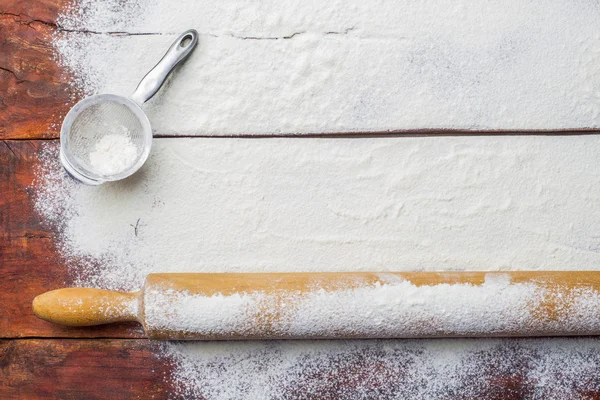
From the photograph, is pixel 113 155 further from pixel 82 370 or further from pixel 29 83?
pixel 82 370

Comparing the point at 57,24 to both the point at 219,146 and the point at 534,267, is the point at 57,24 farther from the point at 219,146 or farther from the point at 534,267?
the point at 534,267

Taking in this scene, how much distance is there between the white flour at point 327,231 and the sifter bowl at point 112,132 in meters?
0.03

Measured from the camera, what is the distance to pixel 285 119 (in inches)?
32.5

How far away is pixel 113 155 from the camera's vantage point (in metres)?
0.79

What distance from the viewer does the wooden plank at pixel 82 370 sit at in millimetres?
811

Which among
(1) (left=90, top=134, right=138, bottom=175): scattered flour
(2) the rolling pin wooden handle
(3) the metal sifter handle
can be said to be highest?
(3) the metal sifter handle

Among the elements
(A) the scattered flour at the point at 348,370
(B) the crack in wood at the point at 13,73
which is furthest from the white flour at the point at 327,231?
(B) the crack in wood at the point at 13,73

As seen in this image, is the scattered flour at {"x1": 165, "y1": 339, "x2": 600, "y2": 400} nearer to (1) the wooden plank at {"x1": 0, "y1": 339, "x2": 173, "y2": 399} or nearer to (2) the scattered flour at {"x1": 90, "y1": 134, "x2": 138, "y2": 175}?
(1) the wooden plank at {"x1": 0, "y1": 339, "x2": 173, "y2": 399}

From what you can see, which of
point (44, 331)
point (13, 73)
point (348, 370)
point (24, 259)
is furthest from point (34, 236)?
point (348, 370)

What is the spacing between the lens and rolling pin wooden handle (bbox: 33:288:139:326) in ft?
2.45

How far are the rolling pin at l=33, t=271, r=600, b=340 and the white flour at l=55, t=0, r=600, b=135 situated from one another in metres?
0.23

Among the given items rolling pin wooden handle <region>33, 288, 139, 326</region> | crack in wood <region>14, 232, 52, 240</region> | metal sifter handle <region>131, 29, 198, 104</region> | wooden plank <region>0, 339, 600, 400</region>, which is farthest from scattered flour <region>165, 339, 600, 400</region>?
metal sifter handle <region>131, 29, 198, 104</region>

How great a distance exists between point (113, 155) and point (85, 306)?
0.21 metres

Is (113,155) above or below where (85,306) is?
above
